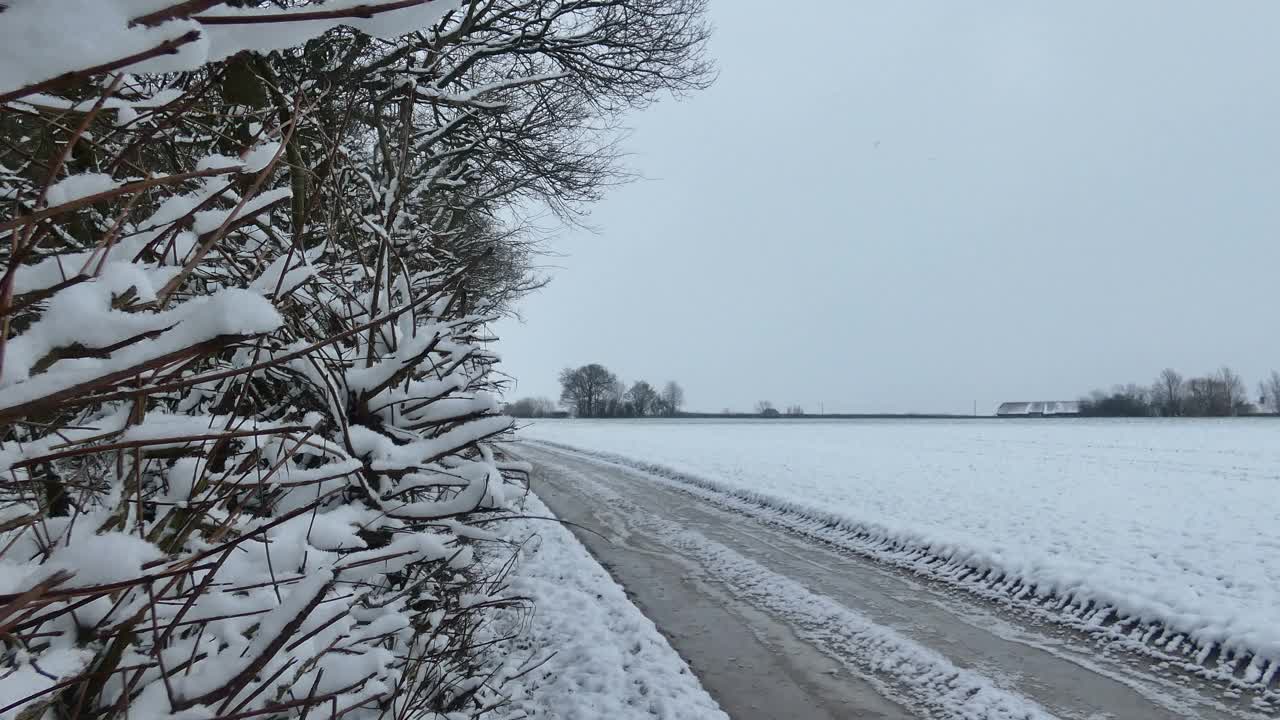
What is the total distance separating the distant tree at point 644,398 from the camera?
3748 inches

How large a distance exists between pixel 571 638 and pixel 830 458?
17.4 metres

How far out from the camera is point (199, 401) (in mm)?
2061

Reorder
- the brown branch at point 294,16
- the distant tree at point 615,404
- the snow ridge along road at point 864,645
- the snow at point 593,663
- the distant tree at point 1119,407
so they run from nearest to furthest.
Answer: the brown branch at point 294,16 < the snow at point 593,663 < the snow ridge along road at point 864,645 < the distant tree at point 1119,407 < the distant tree at point 615,404

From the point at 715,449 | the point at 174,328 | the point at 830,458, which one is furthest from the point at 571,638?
the point at 715,449

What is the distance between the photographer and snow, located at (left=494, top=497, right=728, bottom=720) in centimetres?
446

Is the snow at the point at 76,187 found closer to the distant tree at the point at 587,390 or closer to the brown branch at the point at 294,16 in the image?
the brown branch at the point at 294,16

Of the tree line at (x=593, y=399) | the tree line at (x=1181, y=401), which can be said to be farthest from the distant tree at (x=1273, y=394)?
the tree line at (x=593, y=399)

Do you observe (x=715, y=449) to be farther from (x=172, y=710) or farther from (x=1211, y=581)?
(x=172, y=710)

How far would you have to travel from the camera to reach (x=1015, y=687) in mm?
4887

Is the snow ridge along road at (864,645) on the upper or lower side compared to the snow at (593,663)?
lower

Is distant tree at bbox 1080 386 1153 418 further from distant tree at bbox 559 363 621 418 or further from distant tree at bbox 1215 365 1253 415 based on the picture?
distant tree at bbox 559 363 621 418

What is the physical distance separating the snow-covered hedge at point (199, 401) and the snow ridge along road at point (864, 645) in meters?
2.62

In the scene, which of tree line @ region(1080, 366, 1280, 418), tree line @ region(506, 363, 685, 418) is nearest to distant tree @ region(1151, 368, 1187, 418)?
tree line @ region(1080, 366, 1280, 418)

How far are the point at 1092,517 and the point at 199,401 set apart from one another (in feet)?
40.2
